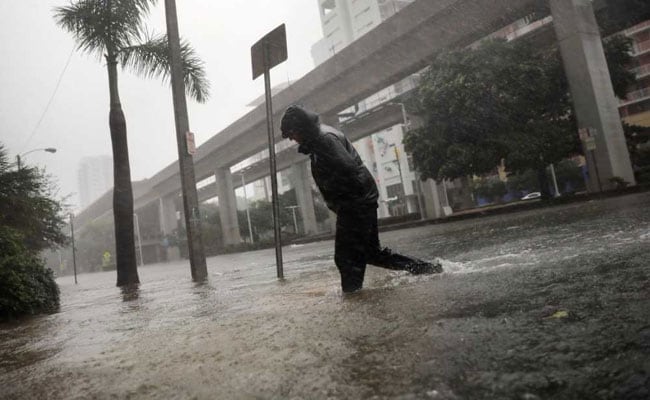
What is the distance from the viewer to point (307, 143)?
3252 mm

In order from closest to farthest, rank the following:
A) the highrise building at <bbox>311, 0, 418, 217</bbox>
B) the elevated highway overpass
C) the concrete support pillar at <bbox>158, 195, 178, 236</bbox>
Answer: the elevated highway overpass → the concrete support pillar at <bbox>158, 195, 178, 236</bbox> → the highrise building at <bbox>311, 0, 418, 217</bbox>

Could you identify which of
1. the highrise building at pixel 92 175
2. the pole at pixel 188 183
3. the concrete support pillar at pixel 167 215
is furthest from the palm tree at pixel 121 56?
the highrise building at pixel 92 175

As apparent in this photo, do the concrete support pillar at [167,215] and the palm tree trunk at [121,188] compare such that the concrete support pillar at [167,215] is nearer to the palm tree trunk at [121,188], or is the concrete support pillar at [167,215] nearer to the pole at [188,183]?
the palm tree trunk at [121,188]

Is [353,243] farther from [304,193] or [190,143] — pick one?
[304,193]

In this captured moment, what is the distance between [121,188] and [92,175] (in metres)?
117

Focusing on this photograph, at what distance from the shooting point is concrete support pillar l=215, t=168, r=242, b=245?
130 feet

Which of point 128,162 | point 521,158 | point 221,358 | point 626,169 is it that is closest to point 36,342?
point 221,358

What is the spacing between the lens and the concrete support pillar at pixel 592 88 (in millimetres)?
15875

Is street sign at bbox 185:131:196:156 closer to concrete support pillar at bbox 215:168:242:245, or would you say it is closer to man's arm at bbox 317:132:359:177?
man's arm at bbox 317:132:359:177

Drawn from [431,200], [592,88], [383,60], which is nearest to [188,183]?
[592,88]

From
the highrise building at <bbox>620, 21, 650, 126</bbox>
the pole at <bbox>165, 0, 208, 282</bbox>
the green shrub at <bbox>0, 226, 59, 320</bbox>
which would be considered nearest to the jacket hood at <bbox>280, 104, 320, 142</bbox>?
the green shrub at <bbox>0, 226, 59, 320</bbox>

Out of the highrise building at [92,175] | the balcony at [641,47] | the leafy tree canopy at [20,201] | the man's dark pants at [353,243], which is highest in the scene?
the highrise building at [92,175]

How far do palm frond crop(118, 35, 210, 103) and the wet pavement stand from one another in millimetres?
9653

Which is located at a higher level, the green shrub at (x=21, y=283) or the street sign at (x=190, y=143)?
the street sign at (x=190, y=143)
